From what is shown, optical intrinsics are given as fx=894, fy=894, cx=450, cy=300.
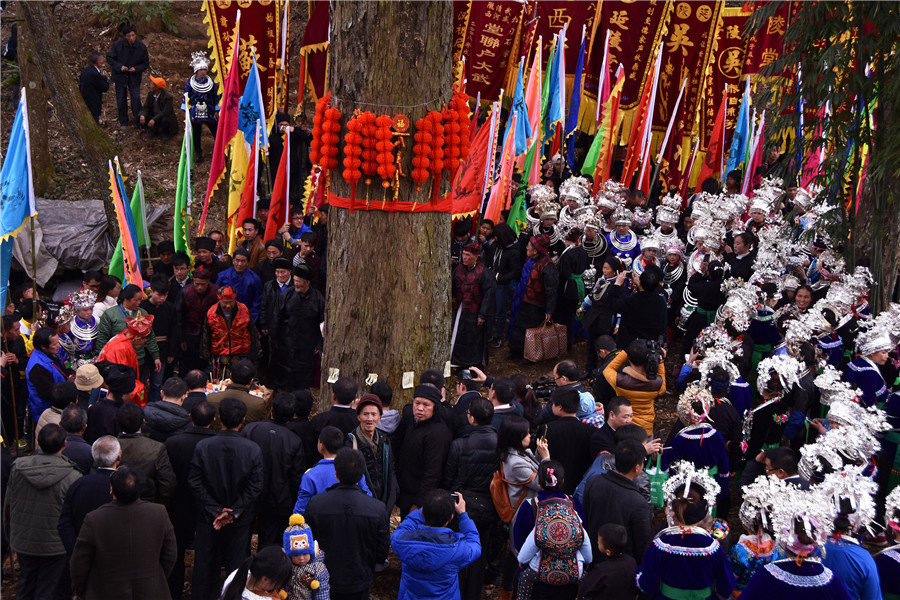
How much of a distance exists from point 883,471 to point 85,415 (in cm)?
654

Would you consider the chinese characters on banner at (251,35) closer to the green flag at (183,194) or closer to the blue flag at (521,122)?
the green flag at (183,194)

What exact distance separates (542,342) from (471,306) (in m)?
1.04

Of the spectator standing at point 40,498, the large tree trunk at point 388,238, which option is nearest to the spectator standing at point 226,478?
the spectator standing at point 40,498

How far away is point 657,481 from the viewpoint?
271 inches

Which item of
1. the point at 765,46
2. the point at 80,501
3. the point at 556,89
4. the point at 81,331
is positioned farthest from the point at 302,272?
the point at 765,46

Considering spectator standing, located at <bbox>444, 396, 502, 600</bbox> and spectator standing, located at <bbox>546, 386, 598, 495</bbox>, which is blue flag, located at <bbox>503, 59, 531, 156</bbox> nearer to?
spectator standing, located at <bbox>546, 386, 598, 495</bbox>

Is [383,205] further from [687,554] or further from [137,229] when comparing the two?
[137,229]

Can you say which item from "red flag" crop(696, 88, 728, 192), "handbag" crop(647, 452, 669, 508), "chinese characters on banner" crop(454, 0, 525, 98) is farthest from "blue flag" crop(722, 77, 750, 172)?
"handbag" crop(647, 452, 669, 508)

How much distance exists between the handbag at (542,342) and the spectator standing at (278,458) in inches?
205

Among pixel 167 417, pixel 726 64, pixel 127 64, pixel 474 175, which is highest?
pixel 726 64

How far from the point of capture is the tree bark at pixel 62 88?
45.8 feet

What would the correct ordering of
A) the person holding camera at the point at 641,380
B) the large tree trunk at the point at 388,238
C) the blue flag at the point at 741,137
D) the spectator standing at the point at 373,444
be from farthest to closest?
1. the blue flag at the point at 741,137
2. the person holding camera at the point at 641,380
3. the large tree trunk at the point at 388,238
4. the spectator standing at the point at 373,444

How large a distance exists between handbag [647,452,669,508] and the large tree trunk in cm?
229

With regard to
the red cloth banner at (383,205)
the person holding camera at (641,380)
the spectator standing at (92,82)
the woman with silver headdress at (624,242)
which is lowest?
the person holding camera at (641,380)
